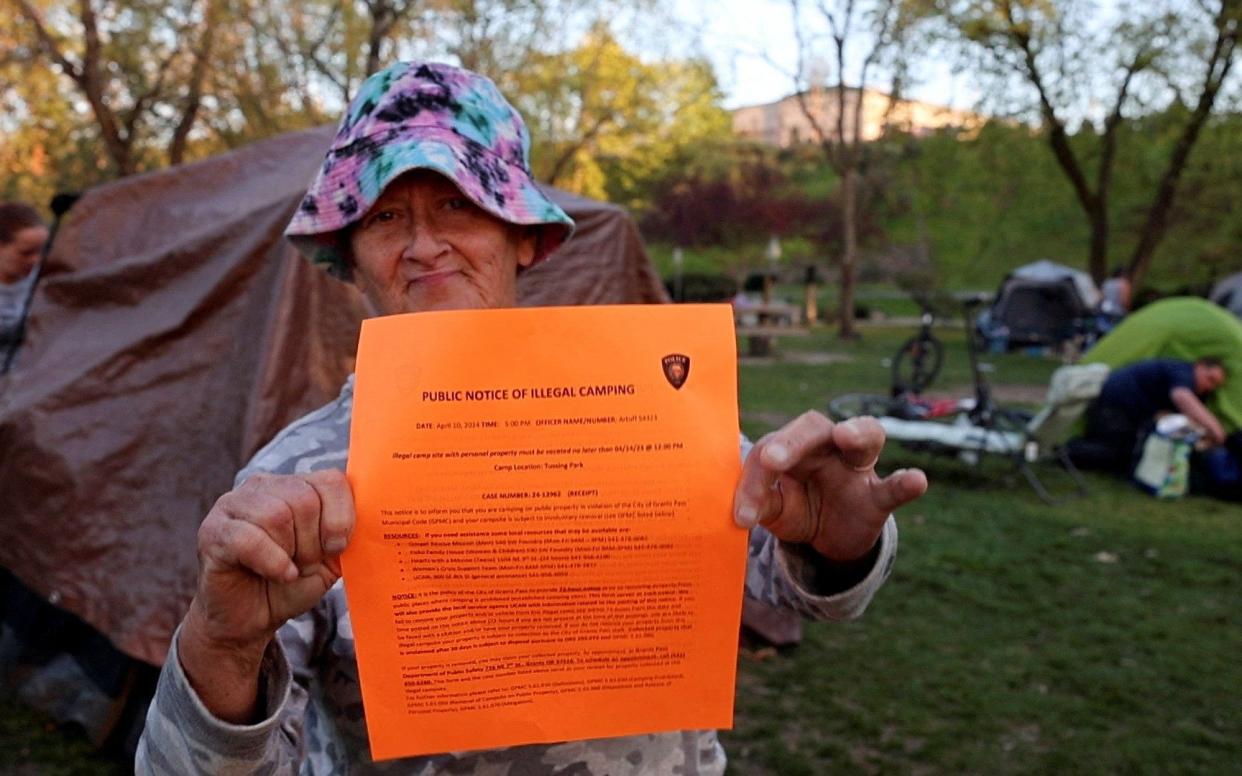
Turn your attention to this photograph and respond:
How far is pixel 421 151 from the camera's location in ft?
4.51

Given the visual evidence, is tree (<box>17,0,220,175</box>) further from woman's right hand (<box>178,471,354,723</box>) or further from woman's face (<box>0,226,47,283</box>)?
woman's right hand (<box>178,471,354,723</box>)

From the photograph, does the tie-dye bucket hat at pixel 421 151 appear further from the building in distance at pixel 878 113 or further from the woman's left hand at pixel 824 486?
the building in distance at pixel 878 113

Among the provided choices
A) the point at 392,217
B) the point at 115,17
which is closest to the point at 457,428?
the point at 392,217

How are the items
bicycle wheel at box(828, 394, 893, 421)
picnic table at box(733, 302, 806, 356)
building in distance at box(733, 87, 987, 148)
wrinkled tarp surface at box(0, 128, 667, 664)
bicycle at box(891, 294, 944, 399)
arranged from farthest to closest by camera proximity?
building in distance at box(733, 87, 987, 148) → picnic table at box(733, 302, 806, 356) → bicycle at box(891, 294, 944, 399) → bicycle wheel at box(828, 394, 893, 421) → wrinkled tarp surface at box(0, 128, 667, 664)

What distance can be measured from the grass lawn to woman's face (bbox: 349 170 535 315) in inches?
113

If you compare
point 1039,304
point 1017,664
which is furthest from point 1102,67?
point 1017,664

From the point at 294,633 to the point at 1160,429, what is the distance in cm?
824

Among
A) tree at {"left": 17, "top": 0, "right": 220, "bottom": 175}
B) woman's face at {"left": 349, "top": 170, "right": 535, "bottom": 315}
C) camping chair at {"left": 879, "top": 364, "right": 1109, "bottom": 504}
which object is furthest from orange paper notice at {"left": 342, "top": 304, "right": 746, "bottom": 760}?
tree at {"left": 17, "top": 0, "right": 220, "bottom": 175}

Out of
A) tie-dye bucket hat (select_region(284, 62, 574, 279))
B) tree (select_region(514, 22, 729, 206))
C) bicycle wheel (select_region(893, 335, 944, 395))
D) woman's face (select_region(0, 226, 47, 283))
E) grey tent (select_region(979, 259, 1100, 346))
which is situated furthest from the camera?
tree (select_region(514, 22, 729, 206))

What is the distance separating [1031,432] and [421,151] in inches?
290

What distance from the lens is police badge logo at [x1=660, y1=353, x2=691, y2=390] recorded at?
104 cm

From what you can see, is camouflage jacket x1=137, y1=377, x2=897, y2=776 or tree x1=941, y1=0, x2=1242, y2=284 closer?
camouflage jacket x1=137, y1=377, x2=897, y2=776

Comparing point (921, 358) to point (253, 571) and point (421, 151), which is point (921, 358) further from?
point (253, 571)

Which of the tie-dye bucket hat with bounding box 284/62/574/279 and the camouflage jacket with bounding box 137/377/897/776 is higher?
the tie-dye bucket hat with bounding box 284/62/574/279
